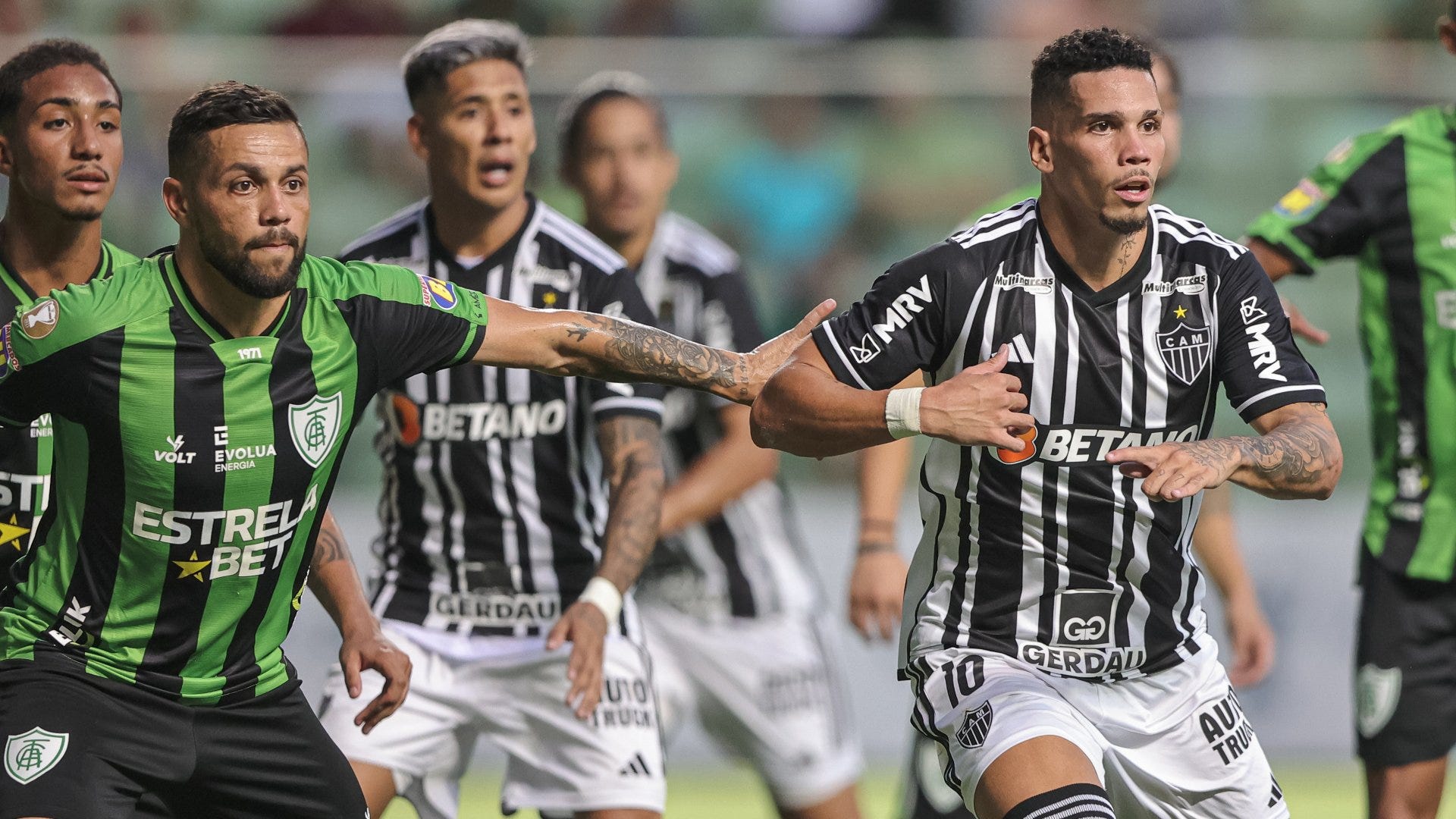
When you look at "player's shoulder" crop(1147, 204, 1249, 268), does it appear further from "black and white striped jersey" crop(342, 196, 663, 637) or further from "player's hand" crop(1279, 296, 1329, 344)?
"black and white striped jersey" crop(342, 196, 663, 637)

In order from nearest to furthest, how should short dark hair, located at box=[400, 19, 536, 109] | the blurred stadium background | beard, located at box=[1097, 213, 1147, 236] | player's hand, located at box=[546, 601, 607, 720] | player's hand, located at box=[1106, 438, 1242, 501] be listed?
player's hand, located at box=[1106, 438, 1242, 501] → beard, located at box=[1097, 213, 1147, 236] → player's hand, located at box=[546, 601, 607, 720] → short dark hair, located at box=[400, 19, 536, 109] → the blurred stadium background

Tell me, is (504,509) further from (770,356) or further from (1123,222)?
(1123,222)

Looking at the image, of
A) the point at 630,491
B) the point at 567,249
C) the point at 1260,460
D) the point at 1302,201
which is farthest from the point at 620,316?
the point at 1302,201

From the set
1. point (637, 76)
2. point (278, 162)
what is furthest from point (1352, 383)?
point (278, 162)

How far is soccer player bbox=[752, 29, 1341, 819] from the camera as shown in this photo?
457 centimetres

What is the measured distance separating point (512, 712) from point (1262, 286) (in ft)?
8.27

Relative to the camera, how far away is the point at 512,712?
18.9 feet

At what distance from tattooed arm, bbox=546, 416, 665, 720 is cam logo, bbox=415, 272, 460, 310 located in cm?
105

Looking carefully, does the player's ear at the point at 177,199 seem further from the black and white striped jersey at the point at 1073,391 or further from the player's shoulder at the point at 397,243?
the black and white striped jersey at the point at 1073,391

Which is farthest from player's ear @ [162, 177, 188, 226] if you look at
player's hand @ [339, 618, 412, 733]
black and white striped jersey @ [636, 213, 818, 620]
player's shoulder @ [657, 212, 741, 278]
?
player's shoulder @ [657, 212, 741, 278]

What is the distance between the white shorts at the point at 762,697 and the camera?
22.5 feet

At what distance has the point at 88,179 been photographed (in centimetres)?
510

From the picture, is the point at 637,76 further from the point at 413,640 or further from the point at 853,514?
the point at 413,640

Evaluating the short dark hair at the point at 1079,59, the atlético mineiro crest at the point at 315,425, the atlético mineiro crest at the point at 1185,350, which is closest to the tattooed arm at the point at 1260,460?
the atlético mineiro crest at the point at 1185,350
